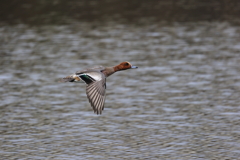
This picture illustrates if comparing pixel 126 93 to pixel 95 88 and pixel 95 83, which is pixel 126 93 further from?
pixel 95 88

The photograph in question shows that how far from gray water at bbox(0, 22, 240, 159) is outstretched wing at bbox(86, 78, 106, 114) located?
6.61ft

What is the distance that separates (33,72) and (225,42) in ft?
33.2

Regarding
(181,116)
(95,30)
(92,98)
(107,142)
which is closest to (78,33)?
(95,30)

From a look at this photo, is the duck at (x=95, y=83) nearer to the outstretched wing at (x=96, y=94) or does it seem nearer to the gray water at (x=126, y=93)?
the outstretched wing at (x=96, y=94)

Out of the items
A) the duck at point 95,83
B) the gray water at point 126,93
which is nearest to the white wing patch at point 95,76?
the duck at point 95,83

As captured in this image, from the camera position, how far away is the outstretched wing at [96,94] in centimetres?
1052

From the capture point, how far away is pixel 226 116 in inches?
607

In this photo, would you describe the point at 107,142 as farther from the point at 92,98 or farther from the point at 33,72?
the point at 33,72

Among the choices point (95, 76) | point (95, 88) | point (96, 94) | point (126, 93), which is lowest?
point (126, 93)

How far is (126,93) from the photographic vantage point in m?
18.8

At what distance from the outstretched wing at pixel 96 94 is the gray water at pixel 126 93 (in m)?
2.02

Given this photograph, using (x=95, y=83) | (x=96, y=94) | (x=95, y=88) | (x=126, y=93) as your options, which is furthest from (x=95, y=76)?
(x=126, y=93)

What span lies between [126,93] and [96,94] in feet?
26.5

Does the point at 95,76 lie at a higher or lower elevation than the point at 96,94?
higher
